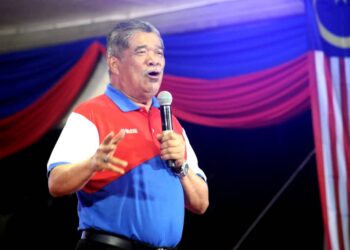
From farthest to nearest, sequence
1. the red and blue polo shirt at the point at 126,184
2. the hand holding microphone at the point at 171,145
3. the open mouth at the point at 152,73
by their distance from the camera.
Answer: the open mouth at the point at 152,73 < the red and blue polo shirt at the point at 126,184 < the hand holding microphone at the point at 171,145

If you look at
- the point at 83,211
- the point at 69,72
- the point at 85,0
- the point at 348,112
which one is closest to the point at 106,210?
the point at 83,211

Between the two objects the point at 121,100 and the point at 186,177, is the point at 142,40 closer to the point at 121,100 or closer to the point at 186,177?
the point at 121,100

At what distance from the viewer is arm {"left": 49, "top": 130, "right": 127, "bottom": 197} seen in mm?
1481

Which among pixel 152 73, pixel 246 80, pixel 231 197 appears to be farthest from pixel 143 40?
pixel 231 197

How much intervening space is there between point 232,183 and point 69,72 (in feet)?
4.86

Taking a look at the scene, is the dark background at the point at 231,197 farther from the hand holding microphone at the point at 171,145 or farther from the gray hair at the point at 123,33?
the hand holding microphone at the point at 171,145

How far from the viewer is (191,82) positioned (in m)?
3.55

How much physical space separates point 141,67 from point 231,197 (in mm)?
2536

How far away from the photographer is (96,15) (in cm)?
391

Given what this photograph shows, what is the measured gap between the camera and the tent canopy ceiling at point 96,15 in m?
3.43

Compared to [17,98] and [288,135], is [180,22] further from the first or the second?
[17,98]

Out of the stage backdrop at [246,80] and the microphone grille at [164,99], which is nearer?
the microphone grille at [164,99]

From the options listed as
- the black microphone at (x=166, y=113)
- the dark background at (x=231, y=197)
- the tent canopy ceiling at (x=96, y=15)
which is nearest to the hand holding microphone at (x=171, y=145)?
the black microphone at (x=166, y=113)

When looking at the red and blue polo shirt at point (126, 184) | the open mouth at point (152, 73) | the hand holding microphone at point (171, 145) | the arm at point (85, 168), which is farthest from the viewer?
the open mouth at point (152, 73)
